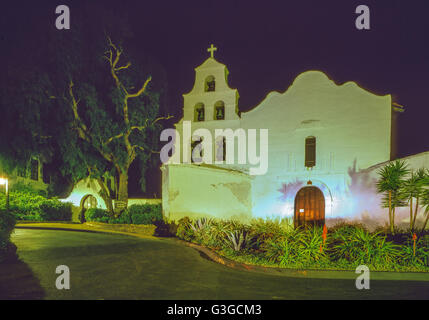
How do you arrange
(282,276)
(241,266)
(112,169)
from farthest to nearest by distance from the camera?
(112,169) < (241,266) < (282,276)

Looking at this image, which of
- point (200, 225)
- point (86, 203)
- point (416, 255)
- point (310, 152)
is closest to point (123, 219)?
point (86, 203)

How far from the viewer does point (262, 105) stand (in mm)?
15938

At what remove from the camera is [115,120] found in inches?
769

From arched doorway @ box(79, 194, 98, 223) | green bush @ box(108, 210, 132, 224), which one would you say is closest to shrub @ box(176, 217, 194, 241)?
green bush @ box(108, 210, 132, 224)

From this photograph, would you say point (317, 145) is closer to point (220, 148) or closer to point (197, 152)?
point (220, 148)

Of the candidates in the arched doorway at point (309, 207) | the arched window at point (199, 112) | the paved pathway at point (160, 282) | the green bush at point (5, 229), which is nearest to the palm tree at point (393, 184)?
the arched doorway at point (309, 207)

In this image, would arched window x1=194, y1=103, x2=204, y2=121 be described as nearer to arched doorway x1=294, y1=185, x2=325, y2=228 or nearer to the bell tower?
the bell tower

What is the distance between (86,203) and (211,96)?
13.3m

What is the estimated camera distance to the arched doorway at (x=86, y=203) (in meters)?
22.6

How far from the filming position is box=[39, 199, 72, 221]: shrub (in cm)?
2114
